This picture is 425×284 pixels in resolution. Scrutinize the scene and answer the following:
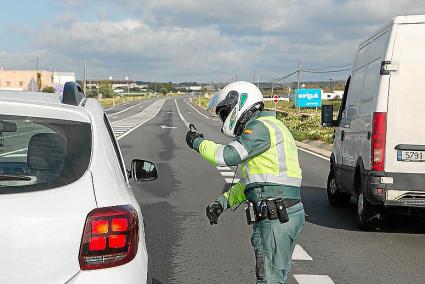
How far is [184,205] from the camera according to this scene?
9.98m

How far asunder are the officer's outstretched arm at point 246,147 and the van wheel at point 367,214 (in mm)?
4443

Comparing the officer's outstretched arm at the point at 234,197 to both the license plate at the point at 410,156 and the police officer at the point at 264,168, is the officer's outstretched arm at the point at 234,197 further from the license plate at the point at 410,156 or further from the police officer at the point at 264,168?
the license plate at the point at 410,156

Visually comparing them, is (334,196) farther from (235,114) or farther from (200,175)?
(235,114)

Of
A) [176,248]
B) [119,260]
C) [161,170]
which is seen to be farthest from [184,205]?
Answer: [119,260]

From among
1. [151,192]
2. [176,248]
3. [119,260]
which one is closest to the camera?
[119,260]

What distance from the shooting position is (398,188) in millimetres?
7273

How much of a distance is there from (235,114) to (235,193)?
1.99 ft

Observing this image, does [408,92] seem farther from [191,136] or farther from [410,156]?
[191,136]

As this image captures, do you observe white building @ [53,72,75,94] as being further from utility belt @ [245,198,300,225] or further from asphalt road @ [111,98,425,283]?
utility belt @ [245,198,300,225]

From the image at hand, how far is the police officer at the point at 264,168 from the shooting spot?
3.66 metres

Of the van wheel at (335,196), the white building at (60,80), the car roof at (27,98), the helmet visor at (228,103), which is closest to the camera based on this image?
the car roof at (27,98)

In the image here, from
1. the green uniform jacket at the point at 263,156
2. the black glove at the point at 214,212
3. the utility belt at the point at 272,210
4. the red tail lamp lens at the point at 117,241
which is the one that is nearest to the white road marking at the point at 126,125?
the black glove at the point at 214,212

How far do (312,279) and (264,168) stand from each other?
2368 mm

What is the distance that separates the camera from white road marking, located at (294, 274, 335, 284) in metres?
5.64
